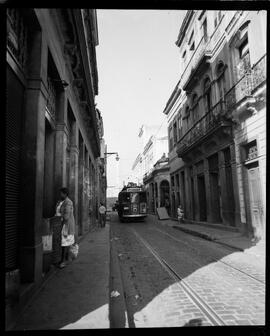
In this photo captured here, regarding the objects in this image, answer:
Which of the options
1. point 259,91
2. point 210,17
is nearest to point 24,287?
point 259,91

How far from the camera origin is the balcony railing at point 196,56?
15.8 metres

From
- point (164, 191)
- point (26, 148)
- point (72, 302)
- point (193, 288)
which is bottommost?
point (193, 288)

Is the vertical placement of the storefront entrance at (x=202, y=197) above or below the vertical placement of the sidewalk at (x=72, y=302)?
above

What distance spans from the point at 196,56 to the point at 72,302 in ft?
55.9

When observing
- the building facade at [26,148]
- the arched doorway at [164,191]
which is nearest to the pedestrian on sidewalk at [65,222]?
the building facade at [26,148]

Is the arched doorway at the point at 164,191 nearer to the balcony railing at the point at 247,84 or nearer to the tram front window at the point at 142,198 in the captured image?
the tram front window at the point at 142,198

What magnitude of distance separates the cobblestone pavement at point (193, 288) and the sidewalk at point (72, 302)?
1.79 ft

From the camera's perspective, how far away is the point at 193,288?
503 cm

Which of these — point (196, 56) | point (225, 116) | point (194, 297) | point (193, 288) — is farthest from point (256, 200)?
point (196, 56)

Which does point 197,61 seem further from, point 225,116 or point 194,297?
point 194,297

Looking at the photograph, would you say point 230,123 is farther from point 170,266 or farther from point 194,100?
point 170,266

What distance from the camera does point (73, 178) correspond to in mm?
9539

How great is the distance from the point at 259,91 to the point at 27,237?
9.96 m

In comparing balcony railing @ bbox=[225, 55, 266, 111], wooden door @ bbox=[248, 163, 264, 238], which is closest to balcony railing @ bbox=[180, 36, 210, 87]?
balcony railing @ bbox=[225, 55, 266, 111]
